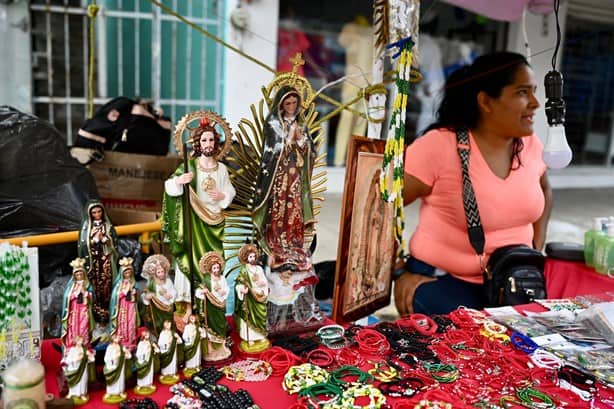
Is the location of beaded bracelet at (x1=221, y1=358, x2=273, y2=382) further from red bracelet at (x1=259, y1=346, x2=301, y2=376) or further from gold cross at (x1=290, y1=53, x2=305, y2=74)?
gold cross at (x1=290, y1=53, x2=305, y2=74)

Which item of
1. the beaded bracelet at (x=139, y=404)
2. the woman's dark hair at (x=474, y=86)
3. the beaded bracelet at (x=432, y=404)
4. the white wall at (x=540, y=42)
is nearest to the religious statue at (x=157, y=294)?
the beaded bracelet at (x=139, y=404)

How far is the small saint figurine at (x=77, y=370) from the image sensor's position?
970 millimetres

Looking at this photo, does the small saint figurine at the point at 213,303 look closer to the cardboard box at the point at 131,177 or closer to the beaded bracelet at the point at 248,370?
the beaded bracelet at the point at 248,370

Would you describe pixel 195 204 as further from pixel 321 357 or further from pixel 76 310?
pixel 321 357

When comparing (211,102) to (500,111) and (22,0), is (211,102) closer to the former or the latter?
(22,0)

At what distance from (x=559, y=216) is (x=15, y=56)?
17.7 feet

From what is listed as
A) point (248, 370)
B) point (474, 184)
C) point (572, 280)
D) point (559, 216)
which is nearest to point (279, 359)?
point (248, 370)

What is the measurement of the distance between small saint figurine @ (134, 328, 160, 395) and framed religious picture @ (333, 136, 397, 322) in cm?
63

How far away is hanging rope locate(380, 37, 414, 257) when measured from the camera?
1.44 m

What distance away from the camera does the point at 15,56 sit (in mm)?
4633

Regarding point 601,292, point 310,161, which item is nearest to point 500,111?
point 601,292

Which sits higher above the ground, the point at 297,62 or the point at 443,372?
the point at 297,62

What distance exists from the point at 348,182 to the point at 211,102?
12.7ft

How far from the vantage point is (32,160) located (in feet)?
6.25
